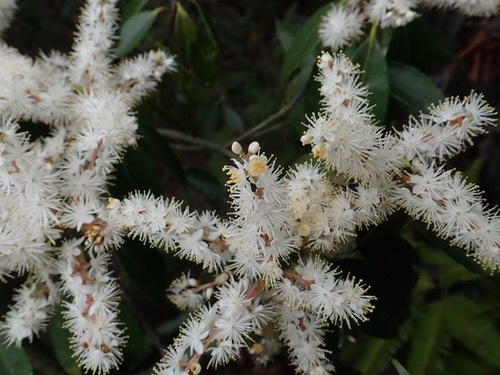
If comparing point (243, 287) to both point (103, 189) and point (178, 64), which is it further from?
point (178, 64)

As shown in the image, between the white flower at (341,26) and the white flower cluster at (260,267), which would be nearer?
the white flower cluster at (260,267)

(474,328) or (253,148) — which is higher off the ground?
(253,148)

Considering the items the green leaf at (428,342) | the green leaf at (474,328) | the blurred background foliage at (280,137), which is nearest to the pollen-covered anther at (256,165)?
the blurred background foliage at (280,137)

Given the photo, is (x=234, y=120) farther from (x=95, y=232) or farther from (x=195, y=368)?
(x=195, y=368)

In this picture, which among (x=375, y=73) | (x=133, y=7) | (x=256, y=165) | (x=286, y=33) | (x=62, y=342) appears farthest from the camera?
(x=286, y=33)

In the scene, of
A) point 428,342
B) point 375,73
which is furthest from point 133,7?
point 428,342

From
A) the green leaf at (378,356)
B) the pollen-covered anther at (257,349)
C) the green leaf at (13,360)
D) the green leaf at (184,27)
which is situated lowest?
the green leaf at (378,356)

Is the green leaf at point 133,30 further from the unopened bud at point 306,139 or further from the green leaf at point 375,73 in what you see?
the unopened bud at point 306,139
